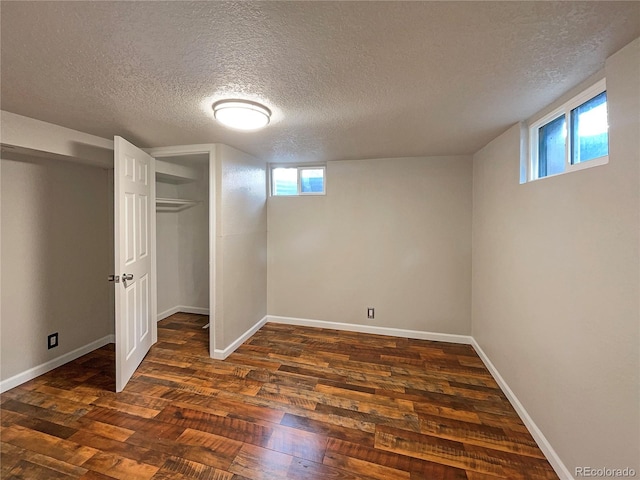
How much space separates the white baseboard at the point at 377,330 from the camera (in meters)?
3.26

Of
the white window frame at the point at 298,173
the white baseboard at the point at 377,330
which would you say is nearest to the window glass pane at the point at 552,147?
the white baseboard at the point at 377,330

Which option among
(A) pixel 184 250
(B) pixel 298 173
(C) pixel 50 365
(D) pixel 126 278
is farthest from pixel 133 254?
(B) pixel 298 173

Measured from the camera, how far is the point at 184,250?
13.9ft

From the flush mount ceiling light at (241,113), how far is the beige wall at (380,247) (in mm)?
1769

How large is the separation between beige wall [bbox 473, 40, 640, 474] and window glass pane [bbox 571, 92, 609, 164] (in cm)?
13

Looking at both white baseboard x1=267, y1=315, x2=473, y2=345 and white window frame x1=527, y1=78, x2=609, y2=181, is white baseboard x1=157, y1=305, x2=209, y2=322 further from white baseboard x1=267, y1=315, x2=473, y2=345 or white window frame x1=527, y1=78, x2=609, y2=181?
white window frame x1=527, y1=78, x2=609, y2=181

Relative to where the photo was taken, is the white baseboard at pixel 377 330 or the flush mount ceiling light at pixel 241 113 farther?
the white baseboard at pixel 377 330

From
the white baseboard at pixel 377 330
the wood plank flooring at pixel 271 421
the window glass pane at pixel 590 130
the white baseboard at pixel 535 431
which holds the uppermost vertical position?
the window glass pane at pixel 590 130

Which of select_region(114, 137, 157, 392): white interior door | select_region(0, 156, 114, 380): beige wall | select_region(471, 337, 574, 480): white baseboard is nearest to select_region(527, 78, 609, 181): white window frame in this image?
select_region(471, 337, 574, 480): white baseboard

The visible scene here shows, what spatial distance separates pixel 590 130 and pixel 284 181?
305 cm

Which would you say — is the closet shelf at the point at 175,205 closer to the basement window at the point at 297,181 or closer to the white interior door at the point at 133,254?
the white interior door at the point at 133,254

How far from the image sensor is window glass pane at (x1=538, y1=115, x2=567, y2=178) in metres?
1.73

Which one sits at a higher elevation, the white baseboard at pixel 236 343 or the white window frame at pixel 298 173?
the white window frame at pixel 298 173

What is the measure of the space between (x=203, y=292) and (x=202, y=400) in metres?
2.26
